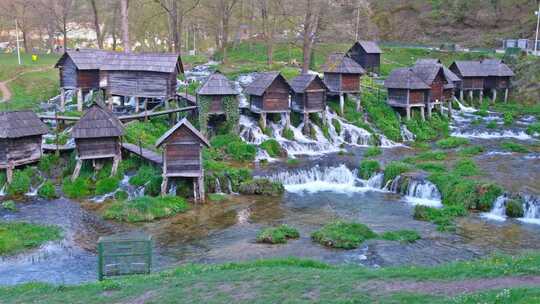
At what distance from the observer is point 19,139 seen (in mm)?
28031

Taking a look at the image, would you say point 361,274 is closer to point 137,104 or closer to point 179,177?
point 179,177

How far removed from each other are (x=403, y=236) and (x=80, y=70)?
24942 mm

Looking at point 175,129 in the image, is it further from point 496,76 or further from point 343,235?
point 496,76

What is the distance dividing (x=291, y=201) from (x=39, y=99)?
86.3 ft

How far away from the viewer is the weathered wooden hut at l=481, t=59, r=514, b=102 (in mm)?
49969

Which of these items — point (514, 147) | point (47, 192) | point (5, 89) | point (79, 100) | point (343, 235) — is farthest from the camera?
point (5, 89)

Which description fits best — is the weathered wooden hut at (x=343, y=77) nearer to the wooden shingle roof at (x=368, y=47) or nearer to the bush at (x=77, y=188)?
the wooden shingle roof at (x=368, y=47)

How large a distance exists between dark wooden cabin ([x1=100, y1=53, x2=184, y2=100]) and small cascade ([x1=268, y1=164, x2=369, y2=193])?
11.1m

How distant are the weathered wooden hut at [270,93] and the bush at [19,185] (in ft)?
49.1

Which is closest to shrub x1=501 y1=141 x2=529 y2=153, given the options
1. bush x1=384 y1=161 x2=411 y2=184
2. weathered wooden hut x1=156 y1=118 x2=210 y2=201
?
bush x1=384 y1=161 x2=411 y2=184

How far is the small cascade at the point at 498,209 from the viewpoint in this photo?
958 inches

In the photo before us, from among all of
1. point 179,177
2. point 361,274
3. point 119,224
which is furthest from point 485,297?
point 179,177

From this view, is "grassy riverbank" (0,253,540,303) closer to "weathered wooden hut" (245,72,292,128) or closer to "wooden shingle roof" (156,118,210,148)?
"wooden shingle roof" (156,118,210,148)

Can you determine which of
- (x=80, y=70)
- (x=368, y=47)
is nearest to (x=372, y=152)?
(x=80, y=70)
